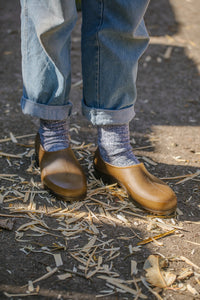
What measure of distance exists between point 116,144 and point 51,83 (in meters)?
0.31

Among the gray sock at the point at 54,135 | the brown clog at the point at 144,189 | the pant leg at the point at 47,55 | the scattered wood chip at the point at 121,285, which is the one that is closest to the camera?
the scattered wood chip at the point at 121,285

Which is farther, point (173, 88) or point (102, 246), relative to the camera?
point (173, 88)

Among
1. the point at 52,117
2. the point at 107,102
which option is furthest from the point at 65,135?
the point at 107,102

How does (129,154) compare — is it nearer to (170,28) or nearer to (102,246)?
(102,246)

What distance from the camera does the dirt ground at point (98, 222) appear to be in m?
1.00

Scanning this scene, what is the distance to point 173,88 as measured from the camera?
2.31 m

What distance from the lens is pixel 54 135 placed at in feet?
4.46

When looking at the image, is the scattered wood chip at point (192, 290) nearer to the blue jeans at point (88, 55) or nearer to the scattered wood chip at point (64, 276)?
the scattered wood chip at point (64, 276)

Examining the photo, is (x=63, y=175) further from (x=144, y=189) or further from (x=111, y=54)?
(x=111, y=54)

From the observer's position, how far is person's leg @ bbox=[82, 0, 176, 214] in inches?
44.8

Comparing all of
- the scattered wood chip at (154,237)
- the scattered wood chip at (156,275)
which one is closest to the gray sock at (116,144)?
the scattered wood chip at (154,237)

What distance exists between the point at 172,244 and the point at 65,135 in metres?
0.54

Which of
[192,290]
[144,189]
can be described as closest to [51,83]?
[144,189]

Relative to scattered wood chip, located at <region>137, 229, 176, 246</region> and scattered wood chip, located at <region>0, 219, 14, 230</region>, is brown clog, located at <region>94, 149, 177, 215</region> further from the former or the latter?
scattered wood chip, located at <region>0, 219, 14, 230</region>
